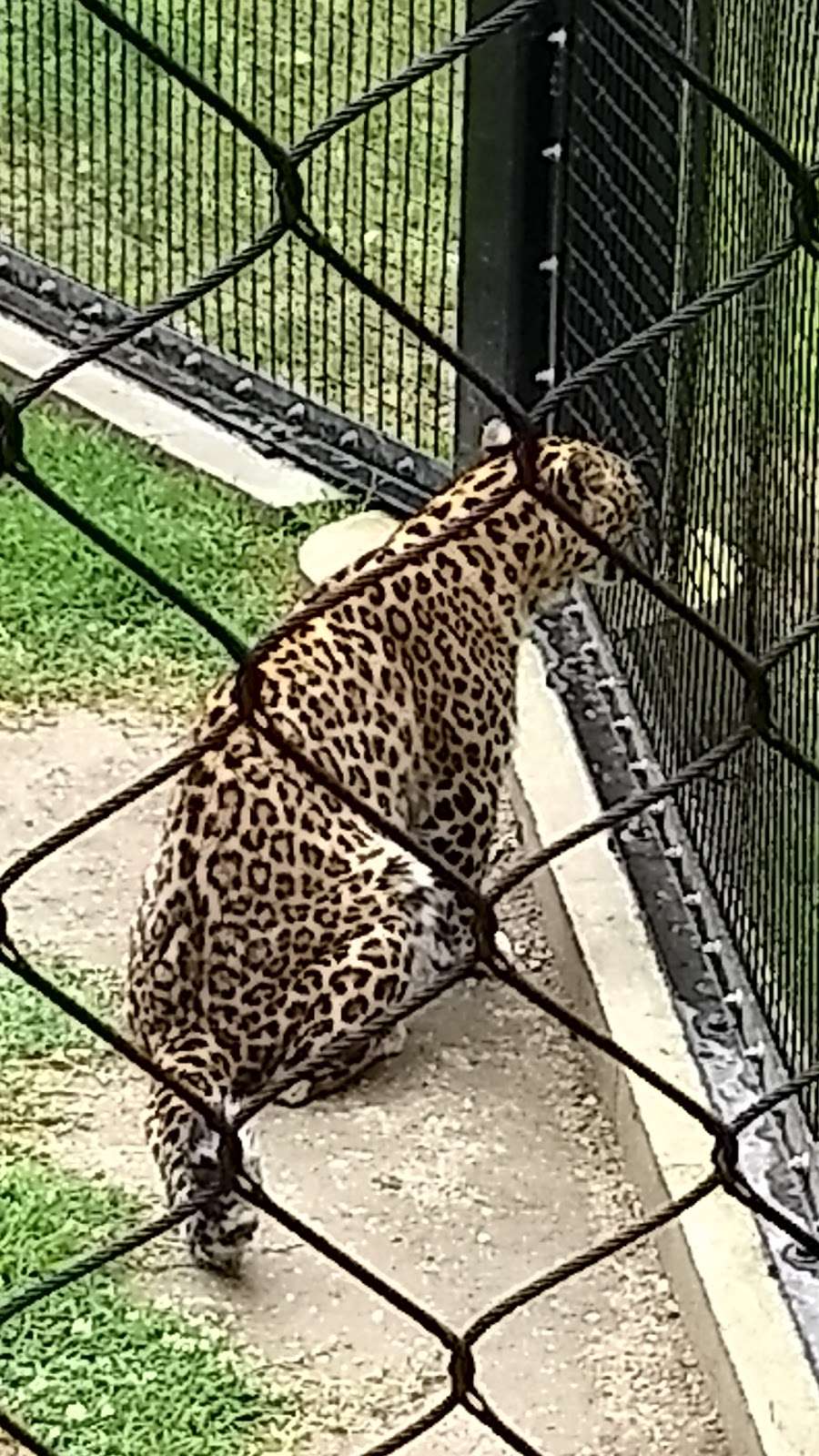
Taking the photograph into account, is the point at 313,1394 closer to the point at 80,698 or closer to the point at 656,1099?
the point at 656,1099

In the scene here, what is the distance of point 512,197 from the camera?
164 inches

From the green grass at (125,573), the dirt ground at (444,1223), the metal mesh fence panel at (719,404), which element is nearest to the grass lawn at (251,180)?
the green grass at (125,573)

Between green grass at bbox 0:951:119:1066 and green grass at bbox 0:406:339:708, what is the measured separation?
77 centimetres

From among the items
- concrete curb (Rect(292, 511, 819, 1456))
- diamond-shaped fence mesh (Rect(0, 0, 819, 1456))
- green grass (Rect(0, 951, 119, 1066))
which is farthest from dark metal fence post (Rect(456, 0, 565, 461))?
diamond-shaped fence mesh (Rect(0, 0, 819, 1456))

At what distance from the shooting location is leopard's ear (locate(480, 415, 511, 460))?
3742 mm

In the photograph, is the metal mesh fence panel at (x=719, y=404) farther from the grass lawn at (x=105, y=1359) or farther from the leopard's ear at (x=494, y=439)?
the grass lawn at (x=105, y=1359)

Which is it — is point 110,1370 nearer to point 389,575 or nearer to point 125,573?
point 389,575

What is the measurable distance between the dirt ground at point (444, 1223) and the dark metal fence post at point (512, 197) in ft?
2.91

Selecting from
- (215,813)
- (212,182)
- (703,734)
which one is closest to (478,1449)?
(215,813)

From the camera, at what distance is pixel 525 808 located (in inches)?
147

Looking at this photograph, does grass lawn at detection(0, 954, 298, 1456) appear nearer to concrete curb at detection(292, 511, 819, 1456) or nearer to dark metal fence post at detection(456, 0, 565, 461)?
concrete curb at detection(292, 511, 819, 1456)

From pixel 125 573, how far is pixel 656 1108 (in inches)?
67.6

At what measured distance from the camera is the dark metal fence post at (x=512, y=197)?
4078 mm

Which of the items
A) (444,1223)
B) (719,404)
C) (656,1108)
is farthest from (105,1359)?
(719,404)
